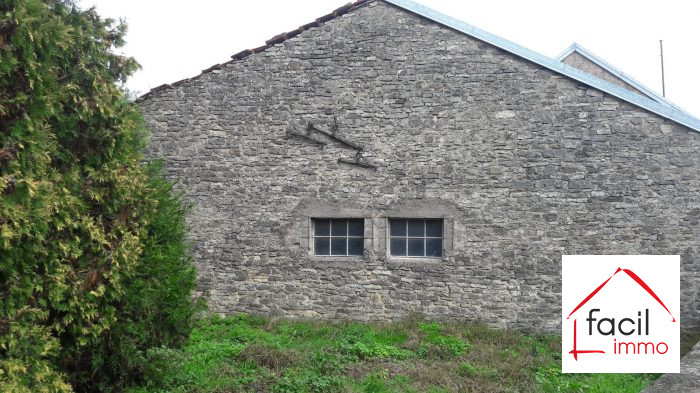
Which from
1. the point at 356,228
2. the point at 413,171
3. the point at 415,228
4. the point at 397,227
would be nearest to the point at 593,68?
the point at 413,171

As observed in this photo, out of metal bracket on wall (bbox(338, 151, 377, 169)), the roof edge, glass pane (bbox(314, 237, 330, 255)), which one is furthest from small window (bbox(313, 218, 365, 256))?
the roof edge

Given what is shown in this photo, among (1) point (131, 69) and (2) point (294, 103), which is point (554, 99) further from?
(1) point (131, 69)

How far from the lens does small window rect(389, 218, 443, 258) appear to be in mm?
9758

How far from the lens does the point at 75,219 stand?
16.9 ft

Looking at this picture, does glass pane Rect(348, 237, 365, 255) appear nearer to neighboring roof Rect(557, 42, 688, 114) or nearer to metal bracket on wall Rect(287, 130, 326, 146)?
metal bracket on wall Rect(287, 130, 326, 146)

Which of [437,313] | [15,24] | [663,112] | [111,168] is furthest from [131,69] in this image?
[663,112]

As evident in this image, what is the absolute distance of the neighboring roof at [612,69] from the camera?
1410 centimetres

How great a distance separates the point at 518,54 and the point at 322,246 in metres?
4.21

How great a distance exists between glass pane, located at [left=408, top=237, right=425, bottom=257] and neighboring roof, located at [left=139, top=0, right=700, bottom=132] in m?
3.21

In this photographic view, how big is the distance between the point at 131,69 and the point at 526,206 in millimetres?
5964

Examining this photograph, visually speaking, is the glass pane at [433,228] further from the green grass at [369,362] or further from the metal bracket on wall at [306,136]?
the metal bracket on wall at [306,136]

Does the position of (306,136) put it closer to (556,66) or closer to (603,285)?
(556,66)

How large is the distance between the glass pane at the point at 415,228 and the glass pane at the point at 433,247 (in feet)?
0.56

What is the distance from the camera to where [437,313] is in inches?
375
